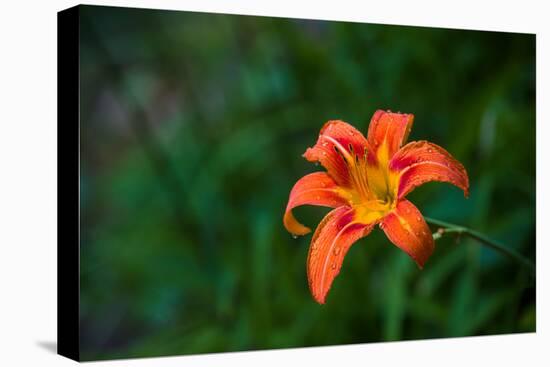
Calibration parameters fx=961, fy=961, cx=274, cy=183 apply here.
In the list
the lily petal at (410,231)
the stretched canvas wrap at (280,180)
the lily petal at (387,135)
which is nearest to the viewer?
the lily petal at (410,231)

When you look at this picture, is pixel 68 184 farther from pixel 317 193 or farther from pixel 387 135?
pixel 387 135

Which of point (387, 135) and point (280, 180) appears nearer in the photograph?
point (387, 135)

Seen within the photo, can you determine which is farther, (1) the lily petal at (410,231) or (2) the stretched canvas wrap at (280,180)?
(2) the stretched canvas wrap at (280,180)

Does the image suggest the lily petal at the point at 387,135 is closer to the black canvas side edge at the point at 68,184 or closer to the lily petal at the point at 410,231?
the lily petal at the point at 410,231

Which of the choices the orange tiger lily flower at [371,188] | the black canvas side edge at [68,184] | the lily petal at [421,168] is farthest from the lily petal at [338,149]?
the black canvas side edge at [68,184]

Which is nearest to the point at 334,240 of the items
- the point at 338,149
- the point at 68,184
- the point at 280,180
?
the point at 338,149

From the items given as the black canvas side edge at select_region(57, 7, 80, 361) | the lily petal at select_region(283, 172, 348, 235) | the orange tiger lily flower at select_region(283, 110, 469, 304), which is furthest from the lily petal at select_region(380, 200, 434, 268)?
the black canvas side edge at select_region(57, 7, 80, 361)

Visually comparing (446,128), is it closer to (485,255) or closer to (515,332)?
(485,255)
